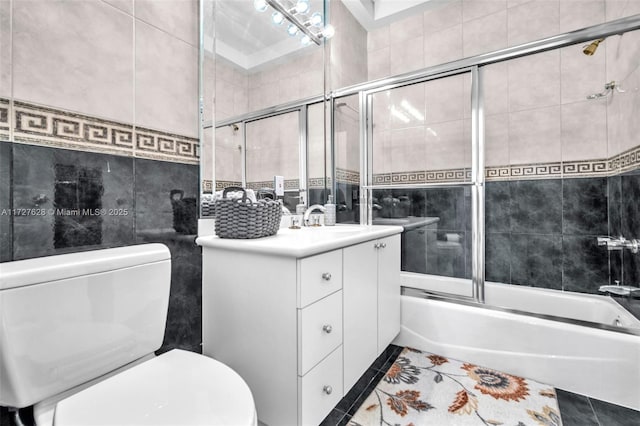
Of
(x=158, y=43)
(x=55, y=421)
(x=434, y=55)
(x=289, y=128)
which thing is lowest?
(x=55, y=421)

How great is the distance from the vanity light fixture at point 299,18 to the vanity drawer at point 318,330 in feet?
5.04

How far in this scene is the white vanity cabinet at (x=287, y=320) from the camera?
91 cm

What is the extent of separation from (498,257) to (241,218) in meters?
1.98

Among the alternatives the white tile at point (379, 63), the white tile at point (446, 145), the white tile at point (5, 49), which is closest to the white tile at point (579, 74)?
the white tile at point (446, 145)

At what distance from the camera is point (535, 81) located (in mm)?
2064

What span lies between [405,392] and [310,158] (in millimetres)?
1455

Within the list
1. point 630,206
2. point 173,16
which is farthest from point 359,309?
point 630,206

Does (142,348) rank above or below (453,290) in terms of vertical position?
above

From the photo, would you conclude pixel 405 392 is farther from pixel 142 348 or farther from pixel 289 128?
pixel 289 128

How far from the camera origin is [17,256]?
2.52ft

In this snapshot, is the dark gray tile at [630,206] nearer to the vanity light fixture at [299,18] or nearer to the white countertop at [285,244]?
the white countertop at [285,244]

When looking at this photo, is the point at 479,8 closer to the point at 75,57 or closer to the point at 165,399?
the point at 75,57

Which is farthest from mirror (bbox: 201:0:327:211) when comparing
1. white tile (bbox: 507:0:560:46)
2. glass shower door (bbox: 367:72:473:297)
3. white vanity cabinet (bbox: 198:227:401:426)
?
white tile (bbox: 507:0:560:46)

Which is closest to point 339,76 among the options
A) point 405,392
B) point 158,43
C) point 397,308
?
point 158,43
